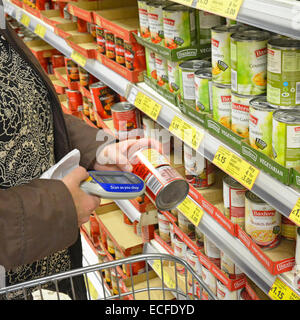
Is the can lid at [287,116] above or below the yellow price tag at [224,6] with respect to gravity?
below

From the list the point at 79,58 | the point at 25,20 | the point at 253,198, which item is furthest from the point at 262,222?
the point at 25,20

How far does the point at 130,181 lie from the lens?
1.23 meters

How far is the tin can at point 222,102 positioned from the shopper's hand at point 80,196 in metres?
0.53

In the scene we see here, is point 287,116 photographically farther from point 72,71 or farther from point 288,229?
point 72,71

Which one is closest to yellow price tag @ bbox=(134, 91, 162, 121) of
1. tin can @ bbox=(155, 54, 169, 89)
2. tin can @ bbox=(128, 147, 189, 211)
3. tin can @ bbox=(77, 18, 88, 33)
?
tin can @ bbox=(155, 54, 169, 89)

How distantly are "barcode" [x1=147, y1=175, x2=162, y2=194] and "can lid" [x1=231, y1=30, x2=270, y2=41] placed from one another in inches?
18.3

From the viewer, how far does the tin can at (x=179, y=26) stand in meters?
1.70

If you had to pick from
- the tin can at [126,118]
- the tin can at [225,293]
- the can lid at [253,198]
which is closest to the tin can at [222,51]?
the can lid at [253,198]

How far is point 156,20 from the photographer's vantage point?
183 centimetres

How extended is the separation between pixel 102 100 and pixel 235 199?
4.68 ft

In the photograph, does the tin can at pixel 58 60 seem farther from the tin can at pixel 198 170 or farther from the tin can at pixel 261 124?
the tin can at pixel 261 124

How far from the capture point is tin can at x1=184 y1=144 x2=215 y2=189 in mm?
1787
